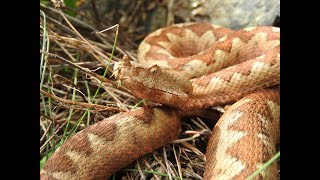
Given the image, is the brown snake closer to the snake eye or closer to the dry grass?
the snake eye

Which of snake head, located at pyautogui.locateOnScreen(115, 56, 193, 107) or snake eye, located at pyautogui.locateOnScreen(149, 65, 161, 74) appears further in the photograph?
snake eye, located at pyautogui.locateOnScreen(149, 65, 161, 74)

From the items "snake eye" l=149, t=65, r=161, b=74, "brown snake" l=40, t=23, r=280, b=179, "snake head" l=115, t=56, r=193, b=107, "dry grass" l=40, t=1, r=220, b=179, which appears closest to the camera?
"brown snake" l=40, t=23, r=280, b=179

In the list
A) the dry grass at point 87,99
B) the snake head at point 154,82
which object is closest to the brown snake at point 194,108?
the snake head at point 154,82

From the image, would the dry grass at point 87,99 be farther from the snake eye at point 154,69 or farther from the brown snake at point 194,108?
the snake eye at point 154,69

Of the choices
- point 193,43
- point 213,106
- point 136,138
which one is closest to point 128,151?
point 136,138

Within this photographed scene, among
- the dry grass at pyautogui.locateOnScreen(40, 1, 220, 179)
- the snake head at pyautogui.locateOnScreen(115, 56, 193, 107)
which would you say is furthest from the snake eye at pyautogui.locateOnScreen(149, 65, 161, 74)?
the dry grass at pyautogui.locateOnScreen(40, 1, 220, 179)
